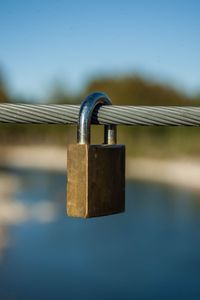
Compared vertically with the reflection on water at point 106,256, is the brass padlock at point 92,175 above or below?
above

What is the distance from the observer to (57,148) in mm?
28938

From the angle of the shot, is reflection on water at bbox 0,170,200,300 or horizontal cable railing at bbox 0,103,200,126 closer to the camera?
horizontal cable railing at bbox 0,103,200,126

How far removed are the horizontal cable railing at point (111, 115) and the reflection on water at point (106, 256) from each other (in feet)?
18.5

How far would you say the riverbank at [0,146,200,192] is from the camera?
822 inches

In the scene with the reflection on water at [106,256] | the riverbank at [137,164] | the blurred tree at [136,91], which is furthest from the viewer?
the blurred tree at [136,91]

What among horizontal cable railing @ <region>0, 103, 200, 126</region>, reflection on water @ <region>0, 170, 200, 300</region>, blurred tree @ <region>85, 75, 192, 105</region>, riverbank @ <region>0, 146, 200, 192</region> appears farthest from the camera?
blurred tree @ <region>85, 75, 192, 105</region>

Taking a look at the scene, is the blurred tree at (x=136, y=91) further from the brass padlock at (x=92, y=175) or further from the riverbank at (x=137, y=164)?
the brass padlock at (x=92, y=175)

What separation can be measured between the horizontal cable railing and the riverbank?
17583mm

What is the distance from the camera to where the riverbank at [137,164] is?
20.9 metres

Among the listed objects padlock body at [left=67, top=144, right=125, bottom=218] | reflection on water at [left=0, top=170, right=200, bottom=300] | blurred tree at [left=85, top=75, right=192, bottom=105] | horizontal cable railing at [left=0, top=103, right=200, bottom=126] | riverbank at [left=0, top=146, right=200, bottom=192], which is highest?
blurred tree at [left=85, top=75, right=192, bottom=105]

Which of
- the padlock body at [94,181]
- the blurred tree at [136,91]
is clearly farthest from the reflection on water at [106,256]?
the blurred tree at [136,91]

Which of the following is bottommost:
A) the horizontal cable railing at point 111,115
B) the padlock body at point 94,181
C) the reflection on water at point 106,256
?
the reflection on water at point 106,256

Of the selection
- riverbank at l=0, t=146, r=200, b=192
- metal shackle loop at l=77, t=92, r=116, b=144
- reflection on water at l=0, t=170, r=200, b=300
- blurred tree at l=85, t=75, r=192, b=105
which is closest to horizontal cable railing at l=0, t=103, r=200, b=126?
metal shackle loop at l=77, t=92, r=116, b=144

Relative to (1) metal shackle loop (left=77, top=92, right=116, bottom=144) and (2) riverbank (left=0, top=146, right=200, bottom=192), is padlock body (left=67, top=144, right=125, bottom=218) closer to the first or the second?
(1) metal shackle loop (left=77, top=92, right=116, bottom=144)
